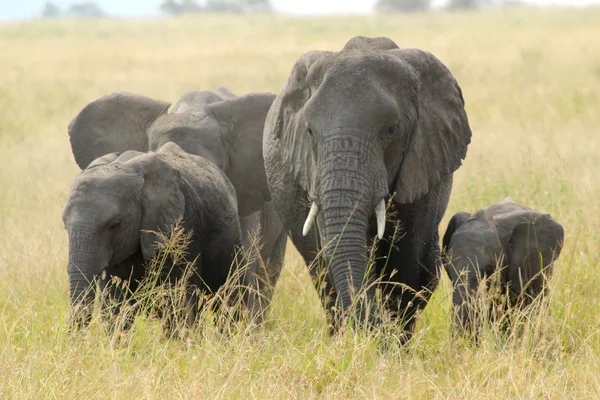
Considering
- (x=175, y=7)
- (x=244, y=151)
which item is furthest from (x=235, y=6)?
(x=244, y=151)

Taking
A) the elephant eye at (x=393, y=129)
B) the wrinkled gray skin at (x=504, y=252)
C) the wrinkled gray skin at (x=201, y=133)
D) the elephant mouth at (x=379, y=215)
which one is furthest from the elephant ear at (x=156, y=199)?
the wrinkled gray skin at (x=201, y=133)

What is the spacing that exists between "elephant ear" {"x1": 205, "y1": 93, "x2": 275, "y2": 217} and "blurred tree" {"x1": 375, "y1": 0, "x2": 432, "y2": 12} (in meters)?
73.7

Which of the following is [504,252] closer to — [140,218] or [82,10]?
[140,218]

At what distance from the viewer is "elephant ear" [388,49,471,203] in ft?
21.3

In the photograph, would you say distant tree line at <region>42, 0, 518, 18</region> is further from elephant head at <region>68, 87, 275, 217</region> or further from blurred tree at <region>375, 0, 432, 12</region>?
elephant head at <region>68, 87, 275, 217</region>

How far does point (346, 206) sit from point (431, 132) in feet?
3.10

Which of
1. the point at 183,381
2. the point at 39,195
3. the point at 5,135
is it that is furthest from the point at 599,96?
the point at 183,381

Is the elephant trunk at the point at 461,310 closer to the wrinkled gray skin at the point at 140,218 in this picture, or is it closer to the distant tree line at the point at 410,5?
the wrinkled gray skin at the point at 140,218

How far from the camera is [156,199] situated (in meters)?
6.66

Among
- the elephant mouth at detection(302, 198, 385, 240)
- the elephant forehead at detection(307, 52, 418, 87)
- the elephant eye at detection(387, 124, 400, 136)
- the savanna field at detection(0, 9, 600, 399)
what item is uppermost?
the elephant forehead at detection(307, 52, 418, 87)

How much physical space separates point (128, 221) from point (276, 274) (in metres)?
2.61

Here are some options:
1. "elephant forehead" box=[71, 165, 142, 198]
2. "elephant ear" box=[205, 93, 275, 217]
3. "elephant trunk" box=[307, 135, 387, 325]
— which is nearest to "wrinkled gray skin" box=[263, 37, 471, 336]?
"elephant trunk" box=[307, 135, 387, 325]

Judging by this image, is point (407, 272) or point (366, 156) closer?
point (366, 156)

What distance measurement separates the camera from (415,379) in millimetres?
5902
